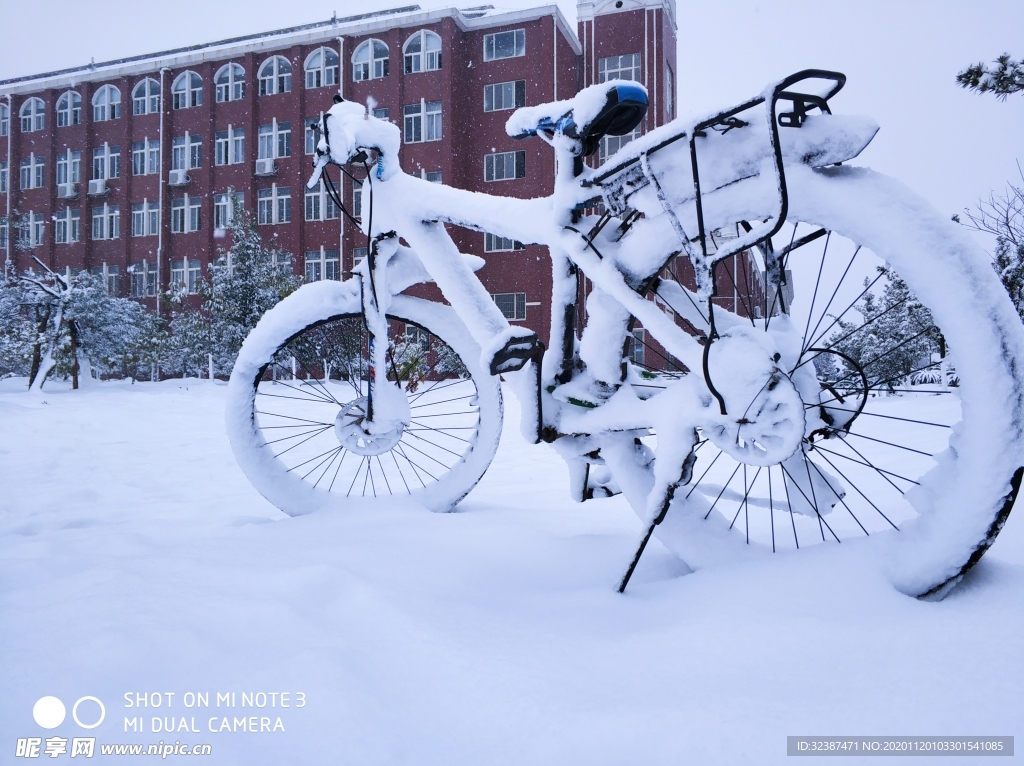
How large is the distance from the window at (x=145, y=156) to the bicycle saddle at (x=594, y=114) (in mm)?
22650

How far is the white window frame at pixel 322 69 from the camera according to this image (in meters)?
18.1

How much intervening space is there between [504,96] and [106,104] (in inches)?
524

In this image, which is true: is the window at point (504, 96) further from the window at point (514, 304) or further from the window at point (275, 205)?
the window at point (275, 205)

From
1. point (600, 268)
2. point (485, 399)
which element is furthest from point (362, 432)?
point (600, 268)

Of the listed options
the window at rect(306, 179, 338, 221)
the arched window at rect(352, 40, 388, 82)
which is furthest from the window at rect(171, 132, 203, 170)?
the arched window at rect(352, 40, 388, 82)

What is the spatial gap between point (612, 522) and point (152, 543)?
1392mm

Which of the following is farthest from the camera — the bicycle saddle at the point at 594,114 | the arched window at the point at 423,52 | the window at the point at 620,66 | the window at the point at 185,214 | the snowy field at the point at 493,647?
the window at the point at 185,214

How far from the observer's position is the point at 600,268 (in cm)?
150

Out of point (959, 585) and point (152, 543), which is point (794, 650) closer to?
point (959, 585)

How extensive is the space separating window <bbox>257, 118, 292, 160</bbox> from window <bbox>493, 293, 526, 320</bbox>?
26.5ft

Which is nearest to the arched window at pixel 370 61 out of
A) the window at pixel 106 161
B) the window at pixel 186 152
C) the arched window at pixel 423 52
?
the arched window at pixel 423 52

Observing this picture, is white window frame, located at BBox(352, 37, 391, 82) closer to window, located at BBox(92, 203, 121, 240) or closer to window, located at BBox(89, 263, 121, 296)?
window, located at BBox(92, 203, 121, 240)

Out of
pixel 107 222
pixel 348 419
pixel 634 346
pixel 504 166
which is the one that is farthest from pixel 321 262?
pixel 634 346

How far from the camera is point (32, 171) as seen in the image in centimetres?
2114
